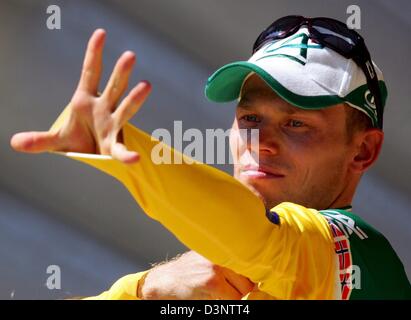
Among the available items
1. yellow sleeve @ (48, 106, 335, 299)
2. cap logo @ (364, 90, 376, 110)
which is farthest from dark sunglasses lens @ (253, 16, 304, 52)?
yellow sleeve @ (48, 106, 335, 299)

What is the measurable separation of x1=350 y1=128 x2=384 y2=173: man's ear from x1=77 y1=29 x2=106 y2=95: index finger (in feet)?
1.45

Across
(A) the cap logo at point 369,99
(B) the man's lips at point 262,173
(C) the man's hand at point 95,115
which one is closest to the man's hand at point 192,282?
(B) the man's lips at point 262,173

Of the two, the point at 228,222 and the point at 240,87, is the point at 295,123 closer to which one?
the point at 240,87

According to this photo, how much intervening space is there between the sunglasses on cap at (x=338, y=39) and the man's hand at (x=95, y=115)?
0.40m

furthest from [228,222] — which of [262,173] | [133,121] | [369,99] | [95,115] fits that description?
[133,121]

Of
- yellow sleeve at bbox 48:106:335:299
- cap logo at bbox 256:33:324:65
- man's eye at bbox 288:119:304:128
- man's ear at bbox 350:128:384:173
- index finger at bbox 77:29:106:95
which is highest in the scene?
cap logo at bbox 256:33:324:65

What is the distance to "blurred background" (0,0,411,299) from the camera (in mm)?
1903

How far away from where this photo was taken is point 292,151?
1388 mm

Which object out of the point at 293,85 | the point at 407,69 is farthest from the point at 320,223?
the point at 407,69

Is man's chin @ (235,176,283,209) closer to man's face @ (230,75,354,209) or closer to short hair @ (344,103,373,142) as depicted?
man's face @ (230,75,354,209)

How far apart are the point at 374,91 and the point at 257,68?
149 mm

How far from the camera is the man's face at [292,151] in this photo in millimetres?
1388

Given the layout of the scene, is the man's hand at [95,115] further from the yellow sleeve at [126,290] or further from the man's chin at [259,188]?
the yellow sleeve at [126,290]

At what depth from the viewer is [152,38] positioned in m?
1.94
